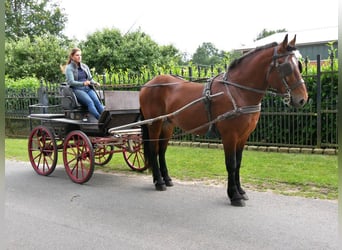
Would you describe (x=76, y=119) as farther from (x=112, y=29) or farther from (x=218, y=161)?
(x=112, y=29)

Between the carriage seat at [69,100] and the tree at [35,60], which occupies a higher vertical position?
the tree at [35,60]

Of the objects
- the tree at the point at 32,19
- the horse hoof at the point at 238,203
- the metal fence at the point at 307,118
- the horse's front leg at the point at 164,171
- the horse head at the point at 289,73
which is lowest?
the horse hoof at the point at 238,203

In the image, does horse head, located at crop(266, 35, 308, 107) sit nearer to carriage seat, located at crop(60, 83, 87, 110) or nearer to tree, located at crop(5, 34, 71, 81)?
carriage seat, located at crop(60, 83, 87, 110)

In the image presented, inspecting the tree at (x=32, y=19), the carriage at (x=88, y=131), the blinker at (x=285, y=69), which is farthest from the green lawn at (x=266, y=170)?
the tree at (x=32, y=19)

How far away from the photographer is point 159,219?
4812 millimetres

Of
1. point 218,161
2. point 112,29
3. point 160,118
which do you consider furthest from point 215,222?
point 112,29

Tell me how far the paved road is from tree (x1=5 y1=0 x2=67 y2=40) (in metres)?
25.2

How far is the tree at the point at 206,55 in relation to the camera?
57.2m

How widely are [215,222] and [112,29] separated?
50.7 feet

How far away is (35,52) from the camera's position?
62.1 feet

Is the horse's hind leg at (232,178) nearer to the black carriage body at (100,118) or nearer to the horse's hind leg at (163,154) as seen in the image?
the horse's hind leg at (163,154)

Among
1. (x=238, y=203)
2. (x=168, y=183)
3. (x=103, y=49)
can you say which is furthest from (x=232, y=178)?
(x=103, y=49)

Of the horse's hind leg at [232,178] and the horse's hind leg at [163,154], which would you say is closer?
the horse's hind leg at [232,178]

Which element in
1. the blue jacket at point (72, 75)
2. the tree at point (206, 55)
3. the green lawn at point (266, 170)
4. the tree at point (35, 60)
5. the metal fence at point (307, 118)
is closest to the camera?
the green lawn at point (266, 170)
